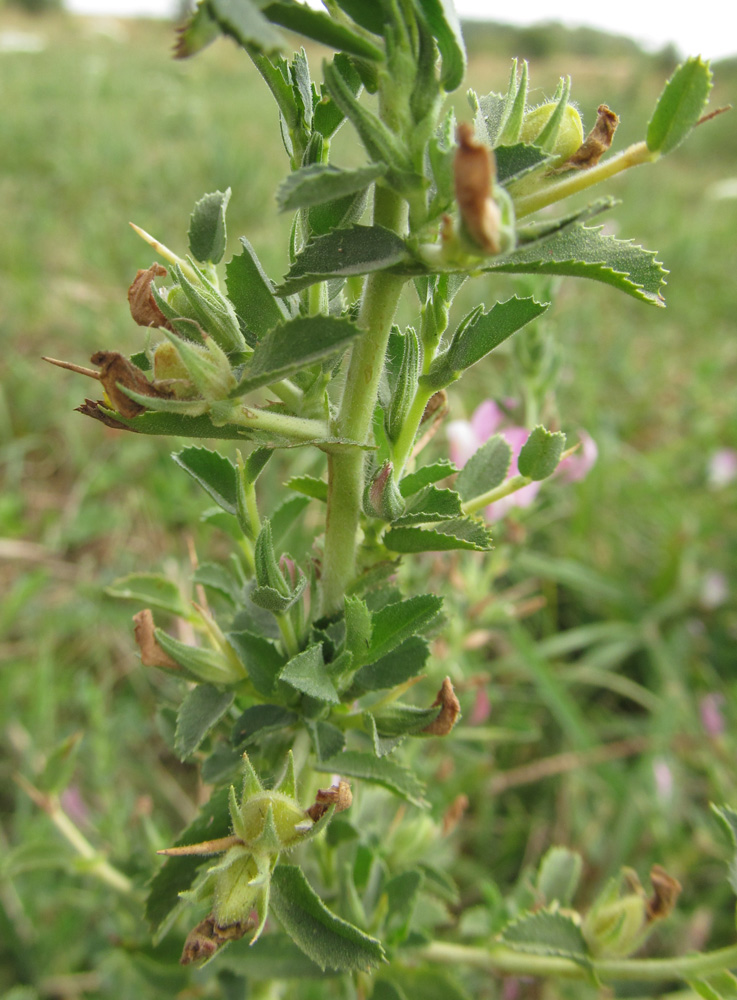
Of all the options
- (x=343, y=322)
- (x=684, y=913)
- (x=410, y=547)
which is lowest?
(x=684, y=913)

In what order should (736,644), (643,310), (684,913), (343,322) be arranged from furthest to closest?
(643,310) < (736,644) < (684,913) < (343,322)

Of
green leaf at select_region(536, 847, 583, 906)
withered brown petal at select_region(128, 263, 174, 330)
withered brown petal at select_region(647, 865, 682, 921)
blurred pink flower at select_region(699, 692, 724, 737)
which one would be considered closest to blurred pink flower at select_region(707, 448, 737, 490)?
blurred pink flower at select_region(699, 692, 724, 737)

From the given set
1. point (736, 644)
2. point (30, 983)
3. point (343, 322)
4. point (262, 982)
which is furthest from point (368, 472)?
point (736, 644)

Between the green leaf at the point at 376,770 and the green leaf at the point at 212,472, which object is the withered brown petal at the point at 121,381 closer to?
the green leaf at the point at 212,472

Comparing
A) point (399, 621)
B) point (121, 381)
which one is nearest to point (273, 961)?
point (399, 621)

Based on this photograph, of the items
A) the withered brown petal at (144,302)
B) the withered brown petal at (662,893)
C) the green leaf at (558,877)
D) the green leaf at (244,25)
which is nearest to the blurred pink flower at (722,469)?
the green leaf at (558,877)

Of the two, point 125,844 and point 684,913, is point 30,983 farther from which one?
point 684,913
